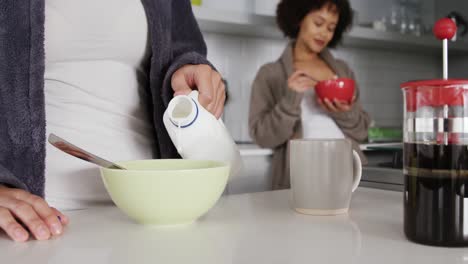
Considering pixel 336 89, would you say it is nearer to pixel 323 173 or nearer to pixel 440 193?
pixel 323 173

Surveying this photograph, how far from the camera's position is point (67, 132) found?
0.80 metres

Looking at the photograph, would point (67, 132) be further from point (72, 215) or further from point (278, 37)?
point (278, 37)

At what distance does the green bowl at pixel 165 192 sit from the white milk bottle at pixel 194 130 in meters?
0.13

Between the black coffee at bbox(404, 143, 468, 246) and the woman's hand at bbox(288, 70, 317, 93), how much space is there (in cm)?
148

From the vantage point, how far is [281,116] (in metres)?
1.96

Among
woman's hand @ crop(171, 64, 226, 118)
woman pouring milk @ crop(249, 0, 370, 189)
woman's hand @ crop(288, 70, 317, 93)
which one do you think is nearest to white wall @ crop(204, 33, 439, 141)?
woman pouring milk @ crop(249, 0, 370, 189)

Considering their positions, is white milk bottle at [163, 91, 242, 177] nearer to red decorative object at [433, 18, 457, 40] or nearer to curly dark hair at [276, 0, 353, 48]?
red decorative object at [433, 18, 457, 40]

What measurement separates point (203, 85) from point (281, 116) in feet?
4.04

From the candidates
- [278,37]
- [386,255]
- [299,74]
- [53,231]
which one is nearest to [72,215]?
[53,231]

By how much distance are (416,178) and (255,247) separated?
16 centimetres

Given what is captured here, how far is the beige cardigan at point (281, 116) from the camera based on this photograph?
1.96m

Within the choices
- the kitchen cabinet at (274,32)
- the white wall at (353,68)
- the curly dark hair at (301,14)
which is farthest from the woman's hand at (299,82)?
the white wall at (353,68)

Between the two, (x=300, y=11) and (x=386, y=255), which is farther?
(x=300, y=11)

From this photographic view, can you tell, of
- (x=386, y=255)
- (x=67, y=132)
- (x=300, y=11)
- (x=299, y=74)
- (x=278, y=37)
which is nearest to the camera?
(x=386, y=255)
